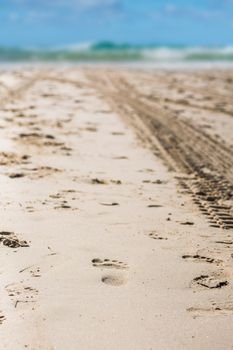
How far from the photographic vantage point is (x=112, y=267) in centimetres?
320

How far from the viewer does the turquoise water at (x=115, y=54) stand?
35156mm

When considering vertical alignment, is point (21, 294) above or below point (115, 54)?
below

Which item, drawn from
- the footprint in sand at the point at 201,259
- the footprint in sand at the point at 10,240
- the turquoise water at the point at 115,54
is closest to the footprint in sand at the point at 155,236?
the footprint in sand at the point at 201,259

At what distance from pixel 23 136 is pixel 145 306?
14.9 ft

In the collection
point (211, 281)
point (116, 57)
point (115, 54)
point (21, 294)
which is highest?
point (115, 54)

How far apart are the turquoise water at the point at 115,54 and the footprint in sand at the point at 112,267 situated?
28905mm

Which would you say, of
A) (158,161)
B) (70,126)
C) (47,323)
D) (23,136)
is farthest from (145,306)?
(70,126)

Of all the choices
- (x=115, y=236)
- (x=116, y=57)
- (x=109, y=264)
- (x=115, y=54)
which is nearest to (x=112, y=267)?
(x=109, y=264)

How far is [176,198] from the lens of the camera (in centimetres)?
466

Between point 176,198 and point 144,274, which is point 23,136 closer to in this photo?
point 176,198

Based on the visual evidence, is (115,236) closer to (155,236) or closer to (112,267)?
(155,236)

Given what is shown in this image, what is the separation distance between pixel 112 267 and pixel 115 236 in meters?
0.51

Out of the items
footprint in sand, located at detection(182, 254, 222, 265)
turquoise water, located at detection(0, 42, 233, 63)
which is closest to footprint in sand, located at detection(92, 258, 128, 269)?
footprint in sand, located at detection(182, 254, 222, 265)

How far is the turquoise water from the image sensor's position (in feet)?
115
